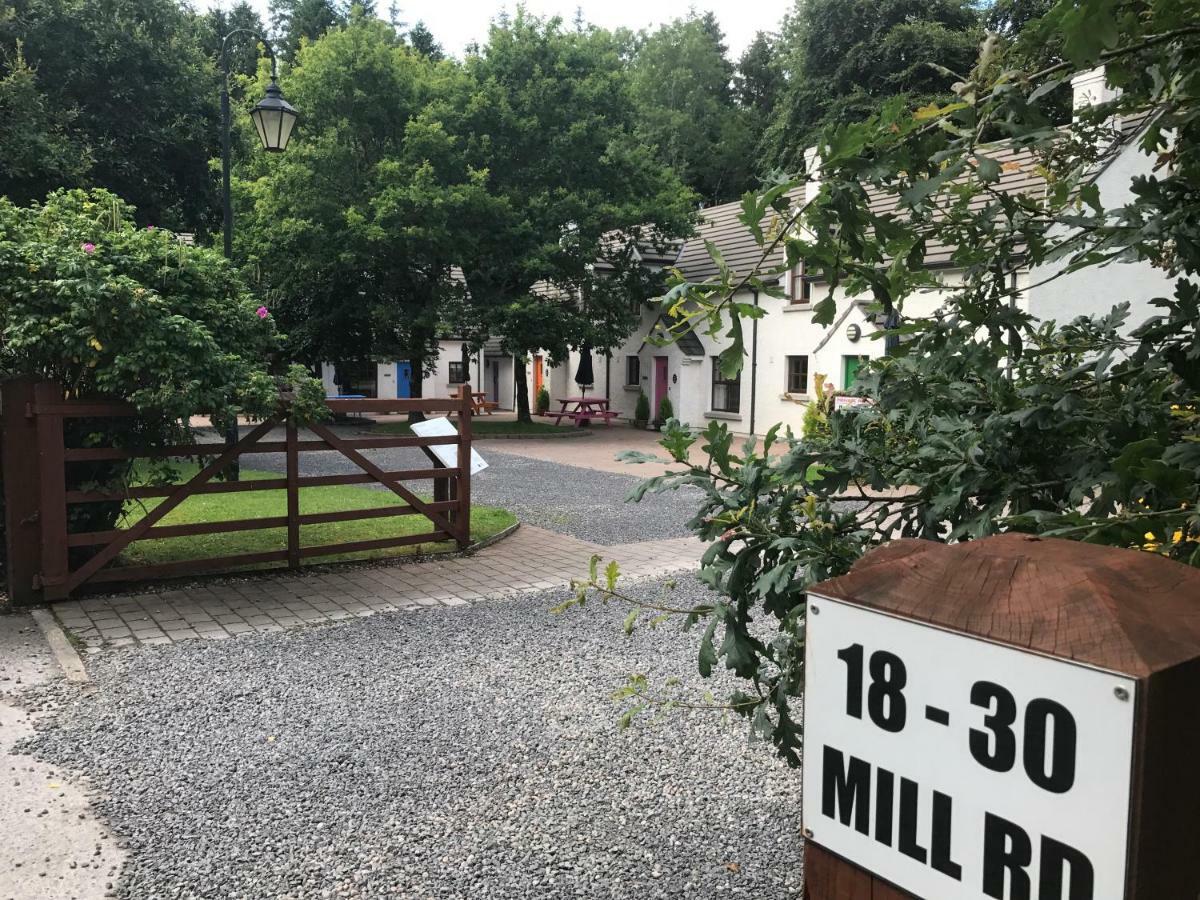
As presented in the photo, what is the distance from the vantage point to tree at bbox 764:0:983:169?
101 ft

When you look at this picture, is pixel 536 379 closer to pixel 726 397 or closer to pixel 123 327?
pixel 726 397

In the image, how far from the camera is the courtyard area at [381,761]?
320 centimetres

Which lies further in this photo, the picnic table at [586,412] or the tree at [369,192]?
the picnic table at [586,412]

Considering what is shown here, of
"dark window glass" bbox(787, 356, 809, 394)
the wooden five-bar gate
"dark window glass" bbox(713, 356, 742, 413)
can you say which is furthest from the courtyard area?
"dark window glass" bbox(713, 356, 742, 413)

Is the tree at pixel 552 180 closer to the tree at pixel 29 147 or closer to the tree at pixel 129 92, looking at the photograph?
the tree at pixel 129 92

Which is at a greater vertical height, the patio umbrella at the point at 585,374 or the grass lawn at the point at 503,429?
the patio umbrella at the point at 585,374

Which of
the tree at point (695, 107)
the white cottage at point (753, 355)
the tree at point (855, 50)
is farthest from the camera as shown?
the tree at point (695, 107)

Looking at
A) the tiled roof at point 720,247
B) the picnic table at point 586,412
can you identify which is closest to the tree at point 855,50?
the tiled roof at point 720,247

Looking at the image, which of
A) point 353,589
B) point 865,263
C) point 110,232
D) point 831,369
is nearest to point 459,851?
point 865,263

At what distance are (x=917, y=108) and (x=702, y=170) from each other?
44.6 metres

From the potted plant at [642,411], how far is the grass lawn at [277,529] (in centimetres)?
1677

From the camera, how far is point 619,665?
5566mm

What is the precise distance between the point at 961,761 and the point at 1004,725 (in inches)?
4.1

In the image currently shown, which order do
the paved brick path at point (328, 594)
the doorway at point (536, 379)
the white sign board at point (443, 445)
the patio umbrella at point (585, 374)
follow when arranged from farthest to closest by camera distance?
1. the doorway at point (536, 379)
2. the patio umbrella at point (585, 374)
3. the white sign board at point (443, 445)
4. the paved brick path at point (328, 594)
